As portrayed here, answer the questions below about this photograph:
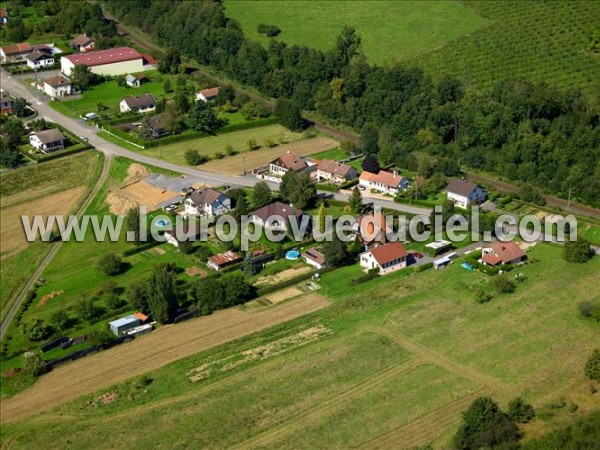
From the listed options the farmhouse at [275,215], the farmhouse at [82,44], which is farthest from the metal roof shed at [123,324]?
the farmhouse at [82,44]

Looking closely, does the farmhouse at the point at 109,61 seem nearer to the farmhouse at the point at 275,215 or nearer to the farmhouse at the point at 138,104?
the farmhouse at the point at 138,104

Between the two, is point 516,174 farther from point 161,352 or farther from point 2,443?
point 2,443

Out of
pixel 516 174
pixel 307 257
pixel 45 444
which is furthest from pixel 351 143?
pixel 45 444

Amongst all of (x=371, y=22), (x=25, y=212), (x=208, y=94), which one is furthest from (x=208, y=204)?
(x=371, y=22)

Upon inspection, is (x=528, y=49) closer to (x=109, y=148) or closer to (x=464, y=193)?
(x=464, y=193)

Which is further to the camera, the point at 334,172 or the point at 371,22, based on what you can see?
the point at 371,22
